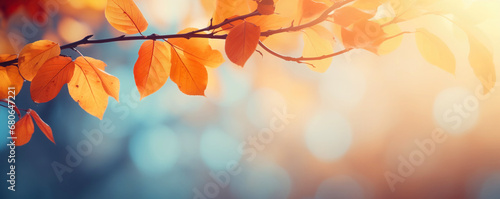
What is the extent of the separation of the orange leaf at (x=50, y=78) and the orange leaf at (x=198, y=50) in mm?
87

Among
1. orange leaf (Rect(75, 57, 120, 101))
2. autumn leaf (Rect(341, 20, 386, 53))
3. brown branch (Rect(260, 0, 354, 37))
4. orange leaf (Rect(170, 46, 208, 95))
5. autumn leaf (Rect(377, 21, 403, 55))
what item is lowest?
autumn leaf (Rect(377, 21, 403, 55))

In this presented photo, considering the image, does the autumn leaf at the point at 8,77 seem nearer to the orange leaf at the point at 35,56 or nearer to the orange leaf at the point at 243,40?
the orange leaf at the point at 35,56

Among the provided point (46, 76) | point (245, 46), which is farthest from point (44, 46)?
point (245, 46)

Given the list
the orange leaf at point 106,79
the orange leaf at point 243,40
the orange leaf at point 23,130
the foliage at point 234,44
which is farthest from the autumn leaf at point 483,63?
the orange leaf at point 23,130

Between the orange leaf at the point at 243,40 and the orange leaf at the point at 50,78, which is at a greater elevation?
the orange leaf at the point at 50,78

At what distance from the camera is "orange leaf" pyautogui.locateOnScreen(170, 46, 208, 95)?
198mm

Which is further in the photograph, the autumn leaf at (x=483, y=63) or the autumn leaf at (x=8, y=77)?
the autumn leaf at (x=8, y=77)

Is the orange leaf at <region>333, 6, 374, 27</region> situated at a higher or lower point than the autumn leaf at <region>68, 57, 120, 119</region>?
lower

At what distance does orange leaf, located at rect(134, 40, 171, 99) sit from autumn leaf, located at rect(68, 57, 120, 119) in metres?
0.04

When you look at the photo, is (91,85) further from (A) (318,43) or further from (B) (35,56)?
(A) (318,43)

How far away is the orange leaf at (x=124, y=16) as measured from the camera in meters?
0.19

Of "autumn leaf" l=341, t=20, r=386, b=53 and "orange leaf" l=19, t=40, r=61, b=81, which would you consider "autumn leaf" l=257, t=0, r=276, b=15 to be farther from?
"orange leaf" l=19, t=40, r=61, b=81

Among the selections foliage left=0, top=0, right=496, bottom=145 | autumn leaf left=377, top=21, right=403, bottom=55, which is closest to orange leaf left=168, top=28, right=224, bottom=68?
foliage left=0, top=0, right=496, bottom=145

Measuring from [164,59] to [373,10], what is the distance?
137 mm
